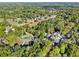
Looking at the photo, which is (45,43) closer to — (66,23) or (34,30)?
(34,30)

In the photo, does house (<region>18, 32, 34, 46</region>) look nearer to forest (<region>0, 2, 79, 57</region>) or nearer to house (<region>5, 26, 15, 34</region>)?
forest (<region>0, 2, 79, 57</region>)

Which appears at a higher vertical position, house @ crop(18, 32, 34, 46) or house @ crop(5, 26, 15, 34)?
house @ crop(5, 26, 15, 34)

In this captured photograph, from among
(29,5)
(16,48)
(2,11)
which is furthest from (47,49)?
(2,11)

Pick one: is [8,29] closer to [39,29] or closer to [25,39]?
[25,39]

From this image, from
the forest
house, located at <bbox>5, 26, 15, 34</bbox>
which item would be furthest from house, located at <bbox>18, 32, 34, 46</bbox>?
house, located at <bbox>5, 26, 15, 34</bbox>

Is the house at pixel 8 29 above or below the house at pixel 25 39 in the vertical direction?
above

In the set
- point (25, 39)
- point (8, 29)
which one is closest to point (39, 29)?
point (25, 39)

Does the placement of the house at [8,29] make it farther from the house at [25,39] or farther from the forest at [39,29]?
the house at [25,39]

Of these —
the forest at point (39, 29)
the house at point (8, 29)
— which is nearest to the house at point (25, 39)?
the forest at point (39, 29)
